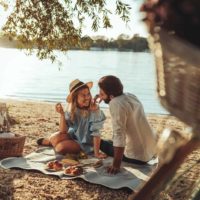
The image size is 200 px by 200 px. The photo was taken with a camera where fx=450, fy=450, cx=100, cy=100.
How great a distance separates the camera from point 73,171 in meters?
5.39

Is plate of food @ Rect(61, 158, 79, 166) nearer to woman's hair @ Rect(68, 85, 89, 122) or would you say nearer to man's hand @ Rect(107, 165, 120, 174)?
man's hand @ Rect(107, 165, 120, 174)

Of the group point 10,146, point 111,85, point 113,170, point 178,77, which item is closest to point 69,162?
point 113,170

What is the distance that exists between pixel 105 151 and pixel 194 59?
5728mm

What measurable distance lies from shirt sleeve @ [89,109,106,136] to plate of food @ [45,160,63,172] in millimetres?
805

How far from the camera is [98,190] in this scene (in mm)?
4941

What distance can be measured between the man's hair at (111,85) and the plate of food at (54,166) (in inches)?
45.2

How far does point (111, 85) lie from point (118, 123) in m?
0.45

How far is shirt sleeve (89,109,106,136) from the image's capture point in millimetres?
6348

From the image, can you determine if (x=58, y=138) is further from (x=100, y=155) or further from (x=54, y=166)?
(x=54, y=166)

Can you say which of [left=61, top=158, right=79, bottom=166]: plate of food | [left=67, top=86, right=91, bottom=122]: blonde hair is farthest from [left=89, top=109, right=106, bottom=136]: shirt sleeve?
[left=61, top=158, right=79, bottom=166]: plate of food

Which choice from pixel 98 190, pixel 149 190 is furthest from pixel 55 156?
pixel 149 190

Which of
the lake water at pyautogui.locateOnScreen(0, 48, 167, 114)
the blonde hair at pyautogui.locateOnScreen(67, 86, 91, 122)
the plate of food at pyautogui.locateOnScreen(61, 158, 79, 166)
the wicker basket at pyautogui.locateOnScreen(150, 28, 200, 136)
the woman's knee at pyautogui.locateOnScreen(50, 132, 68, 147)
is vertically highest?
the wicker basket at pyautogui.locateOnScreen(150, 28, 200, 136)

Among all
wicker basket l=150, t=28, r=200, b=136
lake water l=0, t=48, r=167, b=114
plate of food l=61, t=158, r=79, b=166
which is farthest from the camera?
lake water l=0, t=48, r=167, b=114

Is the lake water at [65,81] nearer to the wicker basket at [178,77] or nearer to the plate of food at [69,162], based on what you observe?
the wicker basket at [178,77]
